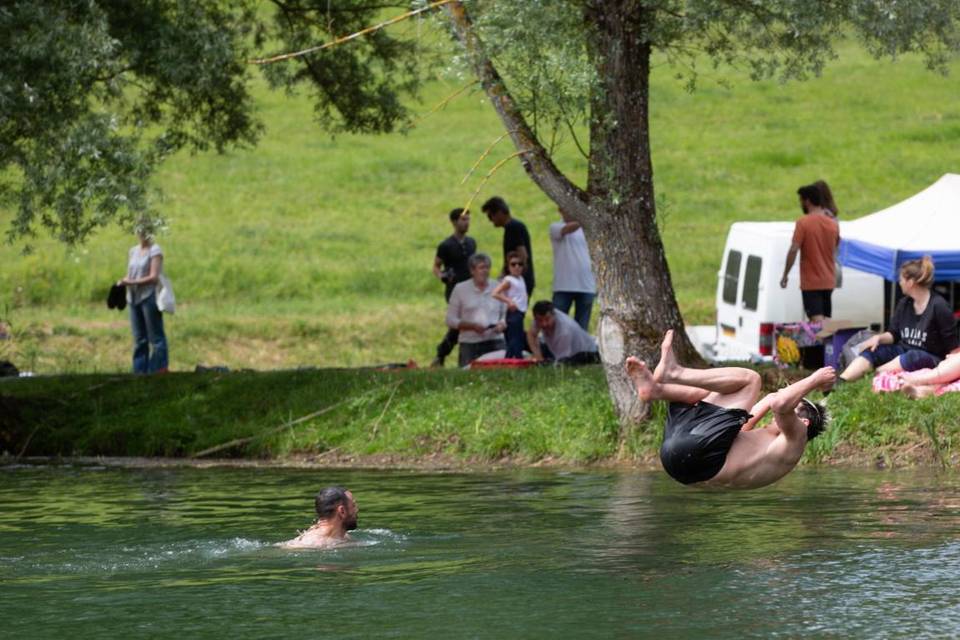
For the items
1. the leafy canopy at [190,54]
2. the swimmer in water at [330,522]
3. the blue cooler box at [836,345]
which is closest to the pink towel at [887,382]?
the blue cooler box at [836,345]

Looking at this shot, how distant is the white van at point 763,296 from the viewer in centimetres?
2530

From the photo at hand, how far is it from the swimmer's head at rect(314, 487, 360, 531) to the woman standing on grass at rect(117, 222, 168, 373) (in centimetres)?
997

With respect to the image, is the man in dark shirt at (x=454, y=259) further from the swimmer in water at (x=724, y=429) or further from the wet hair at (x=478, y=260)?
the swimmer in water at (x=724, y=429)

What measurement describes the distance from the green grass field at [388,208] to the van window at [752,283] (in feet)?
18.1

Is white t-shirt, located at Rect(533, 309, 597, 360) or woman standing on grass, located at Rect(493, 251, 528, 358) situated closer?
white t-shirt, located at Rect(533, 309, 597, 360)

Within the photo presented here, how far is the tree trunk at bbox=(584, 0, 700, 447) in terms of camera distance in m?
19.3

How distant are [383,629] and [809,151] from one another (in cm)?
4126

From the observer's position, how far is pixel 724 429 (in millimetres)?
13703

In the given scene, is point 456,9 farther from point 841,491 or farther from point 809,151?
point 809,151

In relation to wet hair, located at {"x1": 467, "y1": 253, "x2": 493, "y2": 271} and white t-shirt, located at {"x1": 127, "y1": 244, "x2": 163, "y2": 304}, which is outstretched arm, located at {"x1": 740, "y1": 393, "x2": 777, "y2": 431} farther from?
white t-shirt, located at {"x1": 127, "y1": 244, "x2": 163, "y2": 304}

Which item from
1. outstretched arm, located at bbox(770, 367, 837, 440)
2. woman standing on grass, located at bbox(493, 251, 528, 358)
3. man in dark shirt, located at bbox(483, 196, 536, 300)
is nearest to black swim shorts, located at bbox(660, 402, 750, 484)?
outstretched arm, located at bbox(770, 367, 837, 440)

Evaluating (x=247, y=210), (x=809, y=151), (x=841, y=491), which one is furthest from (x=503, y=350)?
(x=809, y=151)

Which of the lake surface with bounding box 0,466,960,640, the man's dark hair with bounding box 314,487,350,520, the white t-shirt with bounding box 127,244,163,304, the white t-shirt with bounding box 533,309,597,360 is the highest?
the white t-shirt with bounding box 127,244,163,304

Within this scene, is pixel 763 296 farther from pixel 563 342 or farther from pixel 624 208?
pixel 624 208
